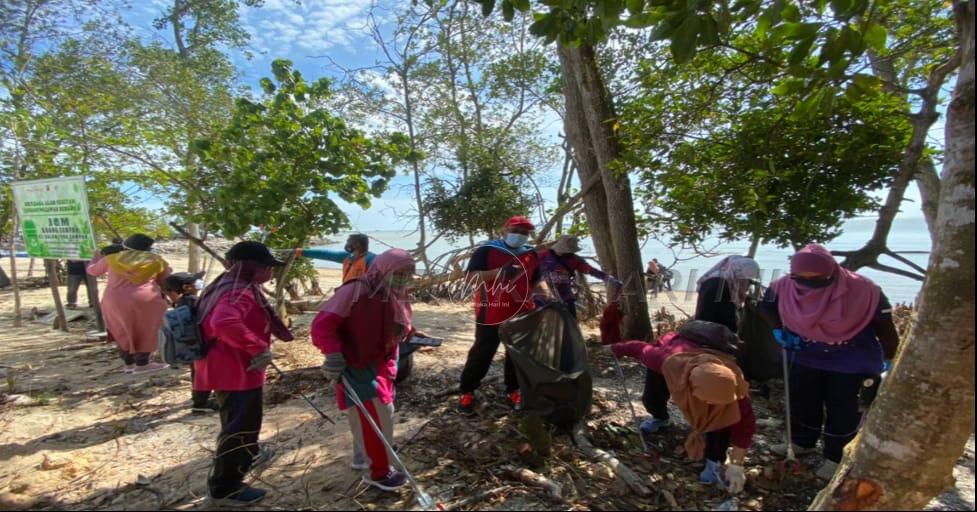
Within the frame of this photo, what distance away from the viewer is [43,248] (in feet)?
21.2

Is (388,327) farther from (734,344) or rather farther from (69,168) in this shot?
(69,168)

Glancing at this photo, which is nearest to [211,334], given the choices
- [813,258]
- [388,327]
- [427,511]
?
[388,327]

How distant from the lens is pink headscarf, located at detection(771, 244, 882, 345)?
2885mm

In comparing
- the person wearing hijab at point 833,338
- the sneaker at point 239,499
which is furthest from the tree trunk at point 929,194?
the sneaker at point 239,499

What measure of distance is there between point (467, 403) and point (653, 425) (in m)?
1.47

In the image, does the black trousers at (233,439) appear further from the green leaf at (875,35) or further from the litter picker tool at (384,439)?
the green leaf at (875,35)

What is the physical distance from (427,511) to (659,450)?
176 cm

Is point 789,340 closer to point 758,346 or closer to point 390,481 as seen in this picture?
point 758,346

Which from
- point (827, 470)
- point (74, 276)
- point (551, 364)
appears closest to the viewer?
point (827, 470)

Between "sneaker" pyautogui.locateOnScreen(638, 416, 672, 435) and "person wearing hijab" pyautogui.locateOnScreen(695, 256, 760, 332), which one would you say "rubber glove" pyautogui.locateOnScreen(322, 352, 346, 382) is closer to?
"sneaker" pyautogui.locateOnScreen(638, 416, 672, 435)

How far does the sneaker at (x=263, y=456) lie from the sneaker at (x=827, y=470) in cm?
369

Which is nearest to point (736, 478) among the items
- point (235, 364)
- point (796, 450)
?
point (796, 450)

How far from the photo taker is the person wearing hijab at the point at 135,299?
5266 mm

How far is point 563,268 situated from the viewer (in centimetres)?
417
